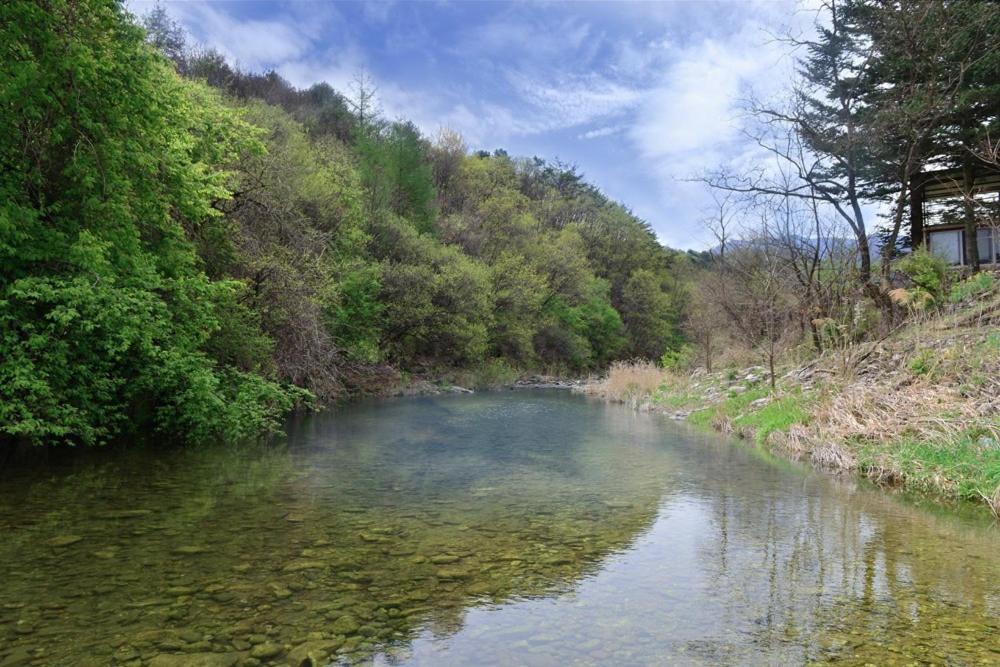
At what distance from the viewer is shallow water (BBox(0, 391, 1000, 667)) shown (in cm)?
444

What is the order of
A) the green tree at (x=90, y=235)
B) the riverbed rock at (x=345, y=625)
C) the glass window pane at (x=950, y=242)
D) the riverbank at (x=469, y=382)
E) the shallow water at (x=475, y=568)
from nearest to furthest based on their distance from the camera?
the shallow water at (x=475, y=568)
the riverbed rock at (x=345, y=625)
the green tree at (x=90, y=235)
the glass window pane at (x=950, y=242)
the riverbank at (x=469, y=382)

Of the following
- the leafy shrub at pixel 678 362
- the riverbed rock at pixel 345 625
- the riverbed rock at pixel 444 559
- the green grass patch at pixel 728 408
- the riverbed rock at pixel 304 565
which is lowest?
the riverbed rock at pixel 345 625

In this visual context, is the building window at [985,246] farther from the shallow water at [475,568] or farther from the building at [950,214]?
the shallow water at [475,568]

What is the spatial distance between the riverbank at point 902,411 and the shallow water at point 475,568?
863 mm

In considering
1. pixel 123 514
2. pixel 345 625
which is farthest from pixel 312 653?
pixel 123 514

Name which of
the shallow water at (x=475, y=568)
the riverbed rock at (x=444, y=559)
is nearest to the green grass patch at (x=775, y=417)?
the shallow water at (x=475, y=568)

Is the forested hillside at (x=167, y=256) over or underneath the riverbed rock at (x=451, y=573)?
over

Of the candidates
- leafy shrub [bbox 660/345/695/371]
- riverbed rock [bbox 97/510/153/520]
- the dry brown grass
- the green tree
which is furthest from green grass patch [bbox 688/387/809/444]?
riverbed rock [bbox 97/510/153/520]

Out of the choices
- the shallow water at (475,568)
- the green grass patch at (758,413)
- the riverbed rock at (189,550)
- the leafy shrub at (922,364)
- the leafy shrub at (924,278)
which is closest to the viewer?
the shallow water at (475,568)

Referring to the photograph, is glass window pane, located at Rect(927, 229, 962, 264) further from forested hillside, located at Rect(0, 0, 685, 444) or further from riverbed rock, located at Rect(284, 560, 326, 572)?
riverbed rock, located at Rect(284, 560, 326, 572)

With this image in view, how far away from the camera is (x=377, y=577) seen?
575 cm

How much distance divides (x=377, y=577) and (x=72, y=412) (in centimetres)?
717

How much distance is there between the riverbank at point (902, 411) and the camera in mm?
9250

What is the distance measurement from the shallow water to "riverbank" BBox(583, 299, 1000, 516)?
34.0 inches
